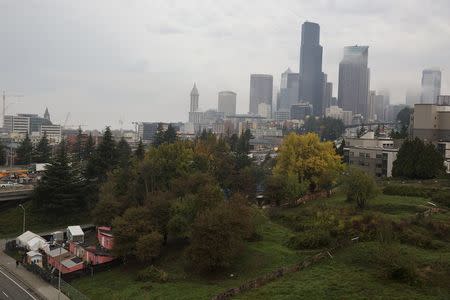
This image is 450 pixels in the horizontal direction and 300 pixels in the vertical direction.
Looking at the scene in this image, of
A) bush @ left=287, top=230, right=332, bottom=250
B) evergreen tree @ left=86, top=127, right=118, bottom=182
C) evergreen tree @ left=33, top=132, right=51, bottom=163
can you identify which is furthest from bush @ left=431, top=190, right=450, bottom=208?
evergreen tree @ left=33, top=132, right=51, bottom=163

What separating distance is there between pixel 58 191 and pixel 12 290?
837 inches

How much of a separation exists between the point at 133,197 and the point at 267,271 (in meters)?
22.4

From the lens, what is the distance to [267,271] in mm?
28922

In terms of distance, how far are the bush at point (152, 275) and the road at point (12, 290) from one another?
7355 millimetres

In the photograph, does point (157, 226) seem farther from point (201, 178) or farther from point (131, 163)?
point (131, 163)

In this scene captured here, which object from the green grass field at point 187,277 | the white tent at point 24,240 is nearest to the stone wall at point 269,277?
the green grass field at point 187,277

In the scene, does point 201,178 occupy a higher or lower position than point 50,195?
higher

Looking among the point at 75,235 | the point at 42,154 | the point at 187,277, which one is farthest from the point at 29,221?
the point at 42,154

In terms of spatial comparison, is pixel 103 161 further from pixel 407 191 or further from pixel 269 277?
pixel 269 277

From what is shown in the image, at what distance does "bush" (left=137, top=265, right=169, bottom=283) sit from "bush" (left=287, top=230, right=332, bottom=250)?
903cm

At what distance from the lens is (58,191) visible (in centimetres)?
5353

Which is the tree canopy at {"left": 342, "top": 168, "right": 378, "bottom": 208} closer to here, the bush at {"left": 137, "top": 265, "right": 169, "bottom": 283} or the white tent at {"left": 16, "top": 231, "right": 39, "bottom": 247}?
the bush at {"left": 137, "top": 265, "right": 169, "bottom": 283}

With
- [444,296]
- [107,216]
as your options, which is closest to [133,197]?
[107,216]

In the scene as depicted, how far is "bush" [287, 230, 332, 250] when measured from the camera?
1254 inches
